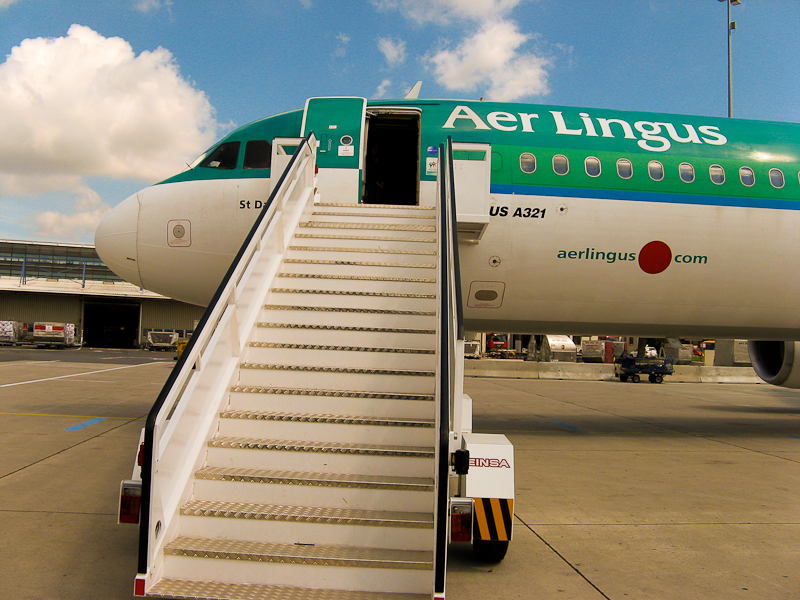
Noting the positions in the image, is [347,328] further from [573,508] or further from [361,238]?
[573,508]

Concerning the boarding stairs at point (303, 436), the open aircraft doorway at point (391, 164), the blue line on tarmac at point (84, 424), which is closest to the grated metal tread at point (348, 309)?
the boarding stairs at point (303, 436)

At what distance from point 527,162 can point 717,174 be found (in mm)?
2587

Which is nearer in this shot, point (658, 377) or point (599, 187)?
point (599, 187)

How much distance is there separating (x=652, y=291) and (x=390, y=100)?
4.33 m

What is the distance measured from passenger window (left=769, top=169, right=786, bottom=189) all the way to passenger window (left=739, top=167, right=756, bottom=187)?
266 mm

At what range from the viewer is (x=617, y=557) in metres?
4.03

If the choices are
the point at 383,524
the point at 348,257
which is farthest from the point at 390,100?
the point at 383,524

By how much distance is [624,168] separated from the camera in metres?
7.39

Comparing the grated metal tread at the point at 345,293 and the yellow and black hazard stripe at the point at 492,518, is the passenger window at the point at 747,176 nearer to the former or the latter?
the grated metal tread at the point at 345,293

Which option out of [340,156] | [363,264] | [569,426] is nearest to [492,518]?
[363,264]

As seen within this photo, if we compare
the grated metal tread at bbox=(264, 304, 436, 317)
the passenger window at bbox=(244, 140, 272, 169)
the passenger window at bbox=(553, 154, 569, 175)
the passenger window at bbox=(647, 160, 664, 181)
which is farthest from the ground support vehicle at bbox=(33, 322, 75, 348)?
the passenger window at bbox=(647, 160, 664, 181)

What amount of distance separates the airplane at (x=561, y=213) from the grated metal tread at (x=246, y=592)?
4.59m

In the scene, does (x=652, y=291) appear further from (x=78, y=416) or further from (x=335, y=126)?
(x=78, y=416)

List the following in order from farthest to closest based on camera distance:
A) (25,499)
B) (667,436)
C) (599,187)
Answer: (667,436) → (599,187) → (25,499)
